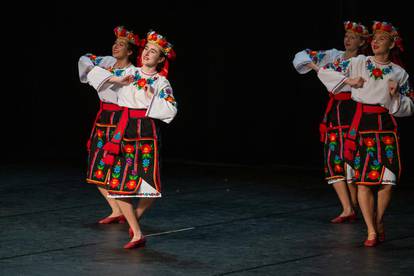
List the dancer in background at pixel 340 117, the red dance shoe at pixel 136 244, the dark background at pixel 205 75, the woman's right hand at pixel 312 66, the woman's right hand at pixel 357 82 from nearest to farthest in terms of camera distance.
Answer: the red dance shoe at pixel 136 244 → the woman's right hand at pixel 357 82 → the woman's right hand at pixel 312 66 → the dancer in background at pixel 340 117 → the dark background at pixel 205 75

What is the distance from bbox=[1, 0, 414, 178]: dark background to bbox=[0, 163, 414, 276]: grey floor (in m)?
0.85

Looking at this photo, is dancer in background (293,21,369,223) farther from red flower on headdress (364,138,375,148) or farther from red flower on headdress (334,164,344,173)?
red flower on headdress (364,138,375,148)

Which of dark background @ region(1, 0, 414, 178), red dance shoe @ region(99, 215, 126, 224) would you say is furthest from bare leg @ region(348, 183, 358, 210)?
dark background @ region(1, 0, 414, 178)

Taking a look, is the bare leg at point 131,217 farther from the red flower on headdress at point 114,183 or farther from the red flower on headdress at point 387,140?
the red flower on headdress at point 387,140

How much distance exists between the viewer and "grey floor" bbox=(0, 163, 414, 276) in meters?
5.29

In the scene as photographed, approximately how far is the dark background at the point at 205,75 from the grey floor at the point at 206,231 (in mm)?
846

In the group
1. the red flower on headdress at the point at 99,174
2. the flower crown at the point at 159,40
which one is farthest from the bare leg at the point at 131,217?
the flower crown at the point at 159,40

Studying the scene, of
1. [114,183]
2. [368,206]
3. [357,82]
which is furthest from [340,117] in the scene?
[114,183]

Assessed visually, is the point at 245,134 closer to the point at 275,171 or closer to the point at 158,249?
the point at 275,171

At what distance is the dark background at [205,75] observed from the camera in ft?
30.5

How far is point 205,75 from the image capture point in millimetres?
10352

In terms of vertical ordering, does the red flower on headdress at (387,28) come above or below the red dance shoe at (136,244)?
above

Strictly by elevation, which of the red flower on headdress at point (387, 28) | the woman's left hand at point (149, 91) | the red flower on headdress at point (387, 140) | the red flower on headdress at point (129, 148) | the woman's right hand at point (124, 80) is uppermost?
the red flower on headdress at point (387, 28)

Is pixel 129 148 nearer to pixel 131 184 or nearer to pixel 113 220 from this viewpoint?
pixel 131 184
